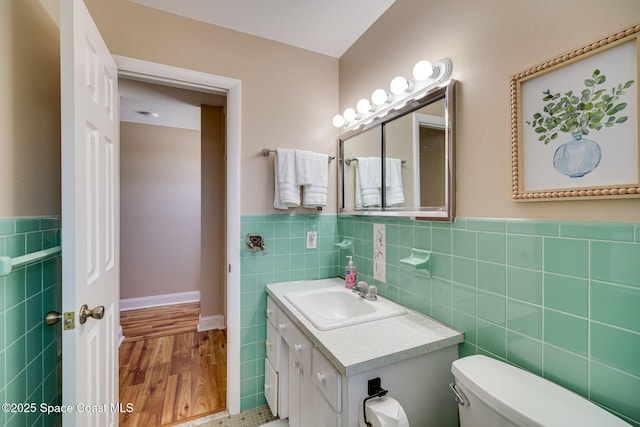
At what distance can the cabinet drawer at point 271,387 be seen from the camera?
5.02ft

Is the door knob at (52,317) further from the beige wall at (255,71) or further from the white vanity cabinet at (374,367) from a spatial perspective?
the beige wall at (255,71)

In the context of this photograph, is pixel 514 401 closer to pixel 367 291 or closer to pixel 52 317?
pixel 367 291

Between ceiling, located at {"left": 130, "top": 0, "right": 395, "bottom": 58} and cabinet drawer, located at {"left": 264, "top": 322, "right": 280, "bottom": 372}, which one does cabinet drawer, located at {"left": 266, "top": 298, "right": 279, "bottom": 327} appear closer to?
cabinet drawer, located at {"left": 264, "top": 322, "right": 280, "bottom": 372}

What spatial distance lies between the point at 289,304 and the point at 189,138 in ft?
9.98

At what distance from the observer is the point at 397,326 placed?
112cm

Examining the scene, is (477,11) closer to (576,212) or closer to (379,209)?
(576,212)

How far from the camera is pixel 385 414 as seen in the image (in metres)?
0.81

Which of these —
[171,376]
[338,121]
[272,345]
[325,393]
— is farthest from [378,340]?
[171,376]

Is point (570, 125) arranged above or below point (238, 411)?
above

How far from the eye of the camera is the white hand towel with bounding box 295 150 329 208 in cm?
167

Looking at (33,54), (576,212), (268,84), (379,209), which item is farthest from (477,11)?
(33,54)

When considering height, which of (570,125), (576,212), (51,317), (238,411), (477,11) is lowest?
(238,411)

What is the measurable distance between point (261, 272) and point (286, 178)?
61cm

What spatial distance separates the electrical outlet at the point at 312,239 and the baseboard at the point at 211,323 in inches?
65.3
